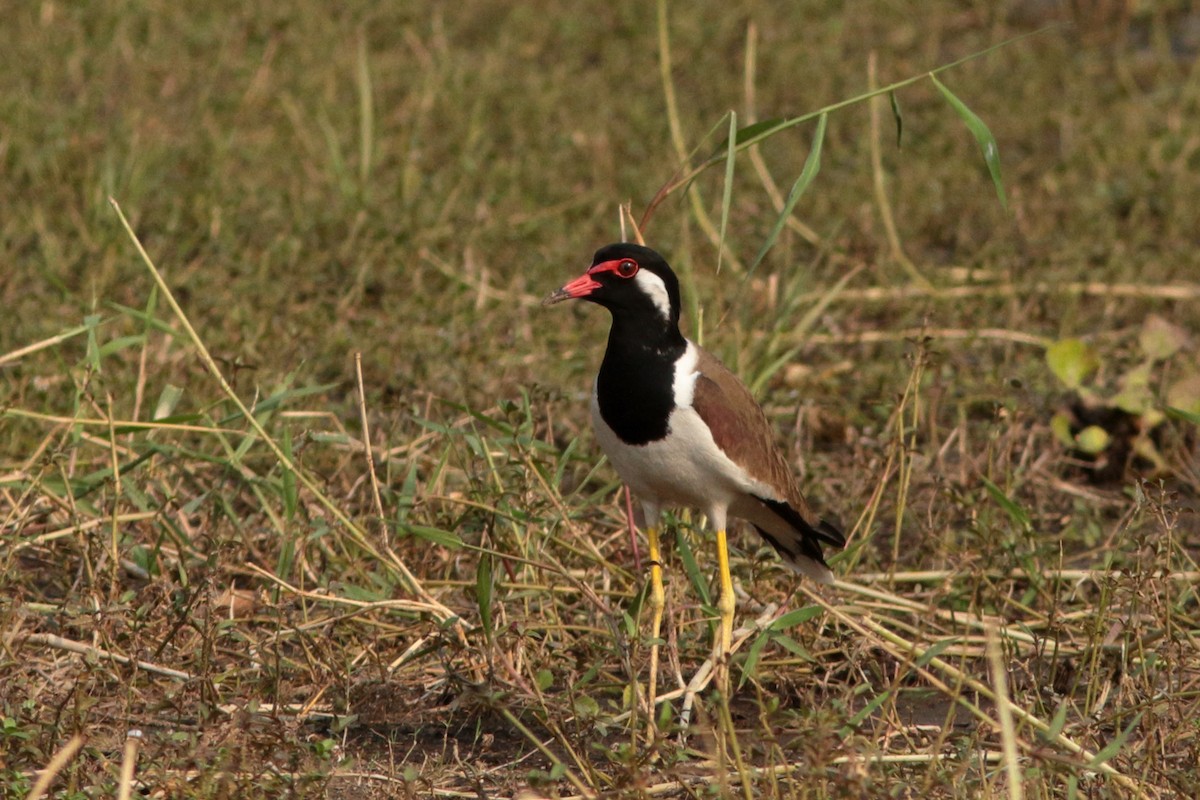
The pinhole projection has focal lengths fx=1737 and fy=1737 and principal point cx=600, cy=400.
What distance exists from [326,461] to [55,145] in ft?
8.51

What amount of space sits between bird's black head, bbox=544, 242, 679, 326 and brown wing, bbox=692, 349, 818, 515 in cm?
17

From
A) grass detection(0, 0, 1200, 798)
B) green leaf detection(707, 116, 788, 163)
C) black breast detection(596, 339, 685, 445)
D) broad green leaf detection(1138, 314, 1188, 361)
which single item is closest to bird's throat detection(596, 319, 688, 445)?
black breast detection(596, 339, 685, 445)

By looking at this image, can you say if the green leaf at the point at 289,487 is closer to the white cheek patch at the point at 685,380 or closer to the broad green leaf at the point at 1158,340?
the white cheek patch at the point at 685,380

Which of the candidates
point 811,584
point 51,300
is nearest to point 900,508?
point 811,584

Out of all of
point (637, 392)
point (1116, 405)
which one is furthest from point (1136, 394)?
point (637, 392)

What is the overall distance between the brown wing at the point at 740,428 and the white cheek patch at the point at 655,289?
16cm

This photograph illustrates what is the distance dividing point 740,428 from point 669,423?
7.3 inches

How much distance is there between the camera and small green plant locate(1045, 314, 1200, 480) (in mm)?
5211

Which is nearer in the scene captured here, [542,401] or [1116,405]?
[542,401]

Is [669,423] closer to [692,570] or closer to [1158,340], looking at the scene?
[692,570]

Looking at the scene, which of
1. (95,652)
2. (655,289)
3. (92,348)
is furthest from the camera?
(92,348)

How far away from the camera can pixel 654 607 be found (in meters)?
3.95

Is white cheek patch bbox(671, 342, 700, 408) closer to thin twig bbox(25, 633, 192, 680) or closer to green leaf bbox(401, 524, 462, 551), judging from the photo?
green leaf bbox(401, 524, 462, 551)

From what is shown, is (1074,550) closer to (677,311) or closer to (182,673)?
(677,311)
